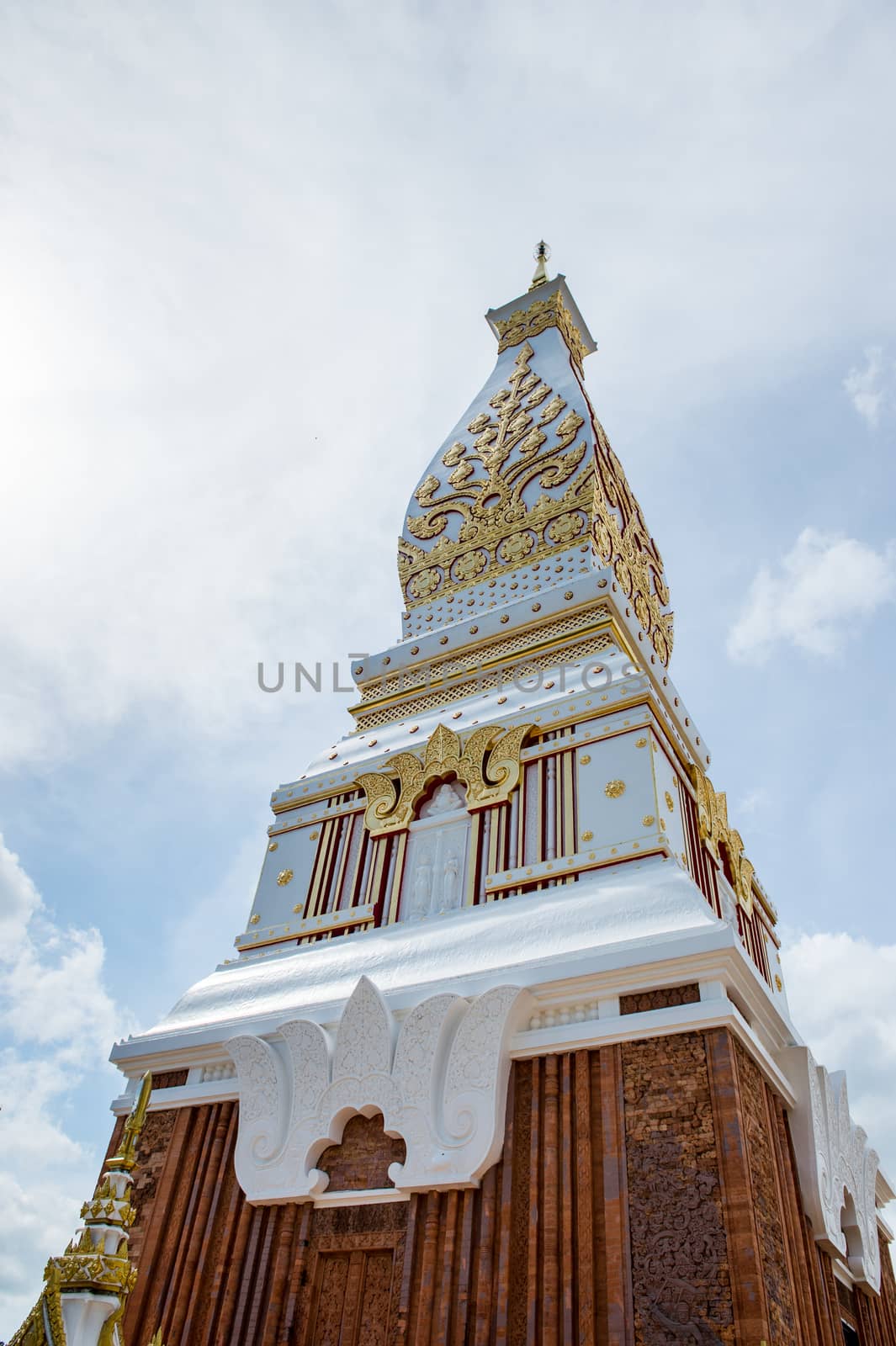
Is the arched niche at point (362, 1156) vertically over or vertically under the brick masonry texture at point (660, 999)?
under

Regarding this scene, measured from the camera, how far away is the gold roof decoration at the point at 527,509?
12141 mm

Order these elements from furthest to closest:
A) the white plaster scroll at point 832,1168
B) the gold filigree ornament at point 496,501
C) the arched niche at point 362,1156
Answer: the gold filigree ornament at point 496,501 → the white plaster scroll at point 832,1168 → the arched niche at point 362,1156

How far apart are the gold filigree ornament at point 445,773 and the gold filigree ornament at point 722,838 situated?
1982 millimetres

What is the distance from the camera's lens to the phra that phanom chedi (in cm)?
568

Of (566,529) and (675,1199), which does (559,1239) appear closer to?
(675,1199)

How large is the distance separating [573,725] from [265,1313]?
5079 mm

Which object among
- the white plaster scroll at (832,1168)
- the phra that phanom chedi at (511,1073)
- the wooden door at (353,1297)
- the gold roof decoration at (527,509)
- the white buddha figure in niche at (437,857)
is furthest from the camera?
the gold roof decoration at (527,509)

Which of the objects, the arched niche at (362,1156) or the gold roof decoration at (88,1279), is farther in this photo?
the arched niche at (362,1156)

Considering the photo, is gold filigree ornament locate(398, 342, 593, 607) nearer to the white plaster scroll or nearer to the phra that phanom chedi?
the phra that phanom chedi

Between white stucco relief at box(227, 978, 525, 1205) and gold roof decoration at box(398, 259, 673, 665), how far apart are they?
5.97 meters

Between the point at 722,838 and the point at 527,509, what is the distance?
4766 millimetres

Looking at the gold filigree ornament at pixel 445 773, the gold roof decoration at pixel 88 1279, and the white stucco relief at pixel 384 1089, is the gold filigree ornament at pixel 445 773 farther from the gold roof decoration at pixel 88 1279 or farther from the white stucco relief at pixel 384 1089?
the gold roof decoration at pixel 88 1279

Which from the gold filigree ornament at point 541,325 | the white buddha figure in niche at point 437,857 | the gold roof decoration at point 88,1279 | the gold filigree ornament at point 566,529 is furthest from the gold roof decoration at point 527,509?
the gold roof decoration at point 88,1279

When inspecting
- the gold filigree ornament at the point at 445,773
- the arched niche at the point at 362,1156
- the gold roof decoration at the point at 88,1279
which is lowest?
the gold roof decoration at the point at 88,1279
